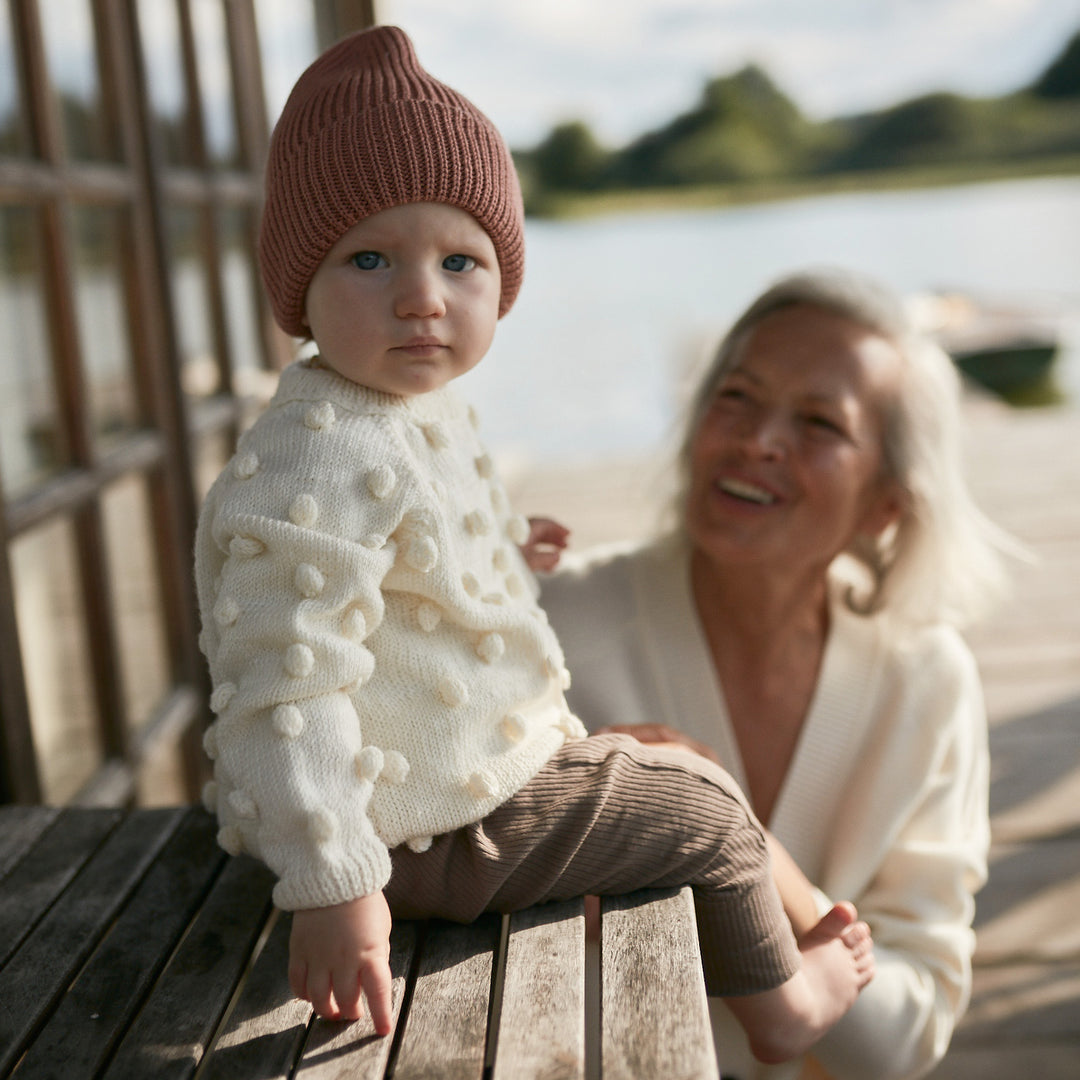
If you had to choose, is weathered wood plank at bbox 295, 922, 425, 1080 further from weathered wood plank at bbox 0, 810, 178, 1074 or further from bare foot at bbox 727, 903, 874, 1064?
bare foot at bbox 727, 903, 874, 1064

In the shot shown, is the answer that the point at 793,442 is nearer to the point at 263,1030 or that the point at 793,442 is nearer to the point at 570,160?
the point at 263,1030

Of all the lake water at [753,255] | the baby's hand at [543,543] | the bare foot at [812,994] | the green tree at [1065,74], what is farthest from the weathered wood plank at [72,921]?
the green tree at [1065,74]

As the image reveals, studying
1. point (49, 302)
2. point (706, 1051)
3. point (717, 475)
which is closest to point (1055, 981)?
point (717, 475)

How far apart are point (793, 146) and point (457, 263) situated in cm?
2766

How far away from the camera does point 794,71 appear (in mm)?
30188

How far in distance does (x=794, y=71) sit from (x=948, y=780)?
105ft

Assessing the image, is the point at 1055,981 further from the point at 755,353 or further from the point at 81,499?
the point at 81,499

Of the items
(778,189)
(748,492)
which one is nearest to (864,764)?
(748,492)

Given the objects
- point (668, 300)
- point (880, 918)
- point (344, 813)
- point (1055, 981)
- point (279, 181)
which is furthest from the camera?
point (668, 300)

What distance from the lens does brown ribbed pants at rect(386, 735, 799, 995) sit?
99 cm

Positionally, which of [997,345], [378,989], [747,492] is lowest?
[997,345]

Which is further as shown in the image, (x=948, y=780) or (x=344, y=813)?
(x=948, y=780)

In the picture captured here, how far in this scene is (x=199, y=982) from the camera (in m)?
0.99

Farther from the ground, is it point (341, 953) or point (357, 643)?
point (357, 643)
